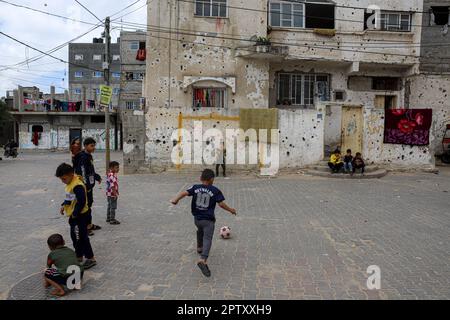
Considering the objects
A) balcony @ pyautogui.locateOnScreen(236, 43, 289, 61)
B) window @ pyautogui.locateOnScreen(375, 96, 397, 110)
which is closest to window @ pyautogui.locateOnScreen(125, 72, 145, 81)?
balcony @ pyautogui.locateOnScreen(236, 43, 289, 61)

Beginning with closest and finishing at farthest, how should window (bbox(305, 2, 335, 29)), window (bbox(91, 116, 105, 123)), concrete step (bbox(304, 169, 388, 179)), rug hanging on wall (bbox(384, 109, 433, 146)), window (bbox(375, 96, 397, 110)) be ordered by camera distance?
concrete step (bbox(304, 169, 388, 179)) < rug hanging on wall (bbox(384, 109, 433, 146)) < window (bbox(305, 2, 335, 29)) < window (bbox(375, 96, 397, 110)) < window (bbox(91, 116, 105, 123))

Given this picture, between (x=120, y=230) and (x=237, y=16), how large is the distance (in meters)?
12.0

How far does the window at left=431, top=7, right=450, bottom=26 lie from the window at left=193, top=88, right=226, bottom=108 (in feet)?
37.4

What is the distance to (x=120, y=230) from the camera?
668cm

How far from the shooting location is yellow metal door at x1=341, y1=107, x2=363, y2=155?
15.4 m

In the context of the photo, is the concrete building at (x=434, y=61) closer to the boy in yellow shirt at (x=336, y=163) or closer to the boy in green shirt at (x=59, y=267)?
the boy in yellow shirt at (x=336, y=163)

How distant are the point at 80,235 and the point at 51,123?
35029 millimetres

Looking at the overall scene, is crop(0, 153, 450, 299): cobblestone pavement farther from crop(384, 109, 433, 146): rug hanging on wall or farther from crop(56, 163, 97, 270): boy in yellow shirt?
crop(384, 109, 433, 146): rug hanging on wall

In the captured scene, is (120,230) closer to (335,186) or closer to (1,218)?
(1,218)

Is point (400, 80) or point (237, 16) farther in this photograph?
point (400, 80)

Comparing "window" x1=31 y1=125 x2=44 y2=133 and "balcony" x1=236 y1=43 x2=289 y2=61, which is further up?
"balcony" x1=236 y1=43 x2=289 y2=61

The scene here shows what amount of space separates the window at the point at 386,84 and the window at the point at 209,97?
7885 millimetres

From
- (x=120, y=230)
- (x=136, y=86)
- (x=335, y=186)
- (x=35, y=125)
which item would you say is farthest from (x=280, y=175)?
(x=35, y=125)

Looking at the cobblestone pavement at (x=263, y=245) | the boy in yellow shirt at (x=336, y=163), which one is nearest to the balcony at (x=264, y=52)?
the boy in yellow shirt at (x=336, y=163)
